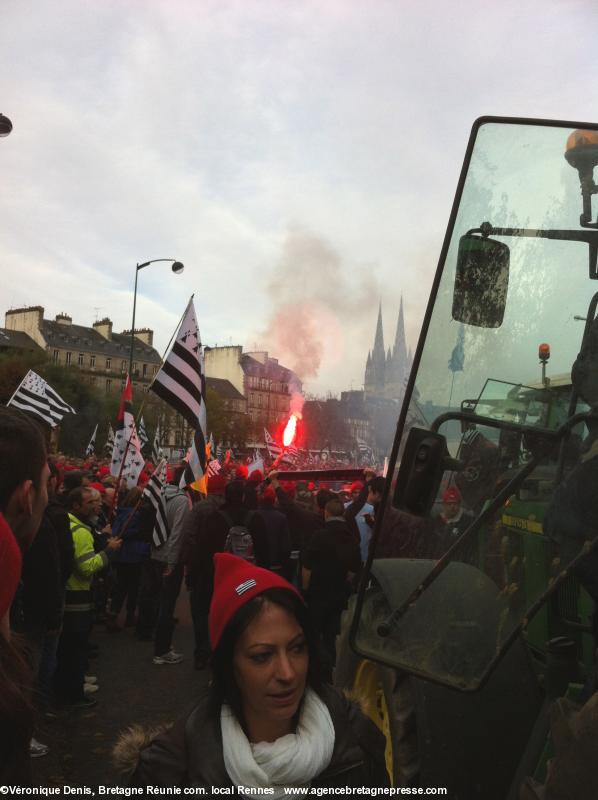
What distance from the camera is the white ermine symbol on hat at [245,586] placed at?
212 cm

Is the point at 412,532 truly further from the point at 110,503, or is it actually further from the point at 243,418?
Answer: the point at 243,418

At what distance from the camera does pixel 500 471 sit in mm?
2486

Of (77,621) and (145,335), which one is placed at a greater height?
(145,335)

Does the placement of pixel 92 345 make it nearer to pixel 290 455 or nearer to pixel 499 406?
pixel 290 455

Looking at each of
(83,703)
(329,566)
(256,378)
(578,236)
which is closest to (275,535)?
(329,566)

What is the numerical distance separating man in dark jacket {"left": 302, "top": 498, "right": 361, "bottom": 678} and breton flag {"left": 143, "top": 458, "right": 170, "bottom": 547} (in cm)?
236

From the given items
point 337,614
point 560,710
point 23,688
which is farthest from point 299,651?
point 337,614

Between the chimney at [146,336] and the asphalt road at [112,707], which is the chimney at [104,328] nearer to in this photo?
the chimney at [146,336]

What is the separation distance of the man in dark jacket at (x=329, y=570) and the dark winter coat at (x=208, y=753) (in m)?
4.94

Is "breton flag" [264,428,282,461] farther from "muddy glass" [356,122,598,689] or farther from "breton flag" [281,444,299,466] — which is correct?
"muddy glass" [356,122,598,689]

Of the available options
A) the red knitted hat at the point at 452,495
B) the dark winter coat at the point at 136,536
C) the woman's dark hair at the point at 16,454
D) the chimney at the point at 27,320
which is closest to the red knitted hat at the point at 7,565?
the woman's dark hair at the point at 16,454

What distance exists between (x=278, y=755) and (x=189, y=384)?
712cm

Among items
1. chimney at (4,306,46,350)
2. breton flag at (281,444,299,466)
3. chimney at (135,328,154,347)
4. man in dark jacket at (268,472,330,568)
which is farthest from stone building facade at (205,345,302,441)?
man in dark jacket at (268,472,330,568)

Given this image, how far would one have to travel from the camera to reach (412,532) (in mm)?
2805
